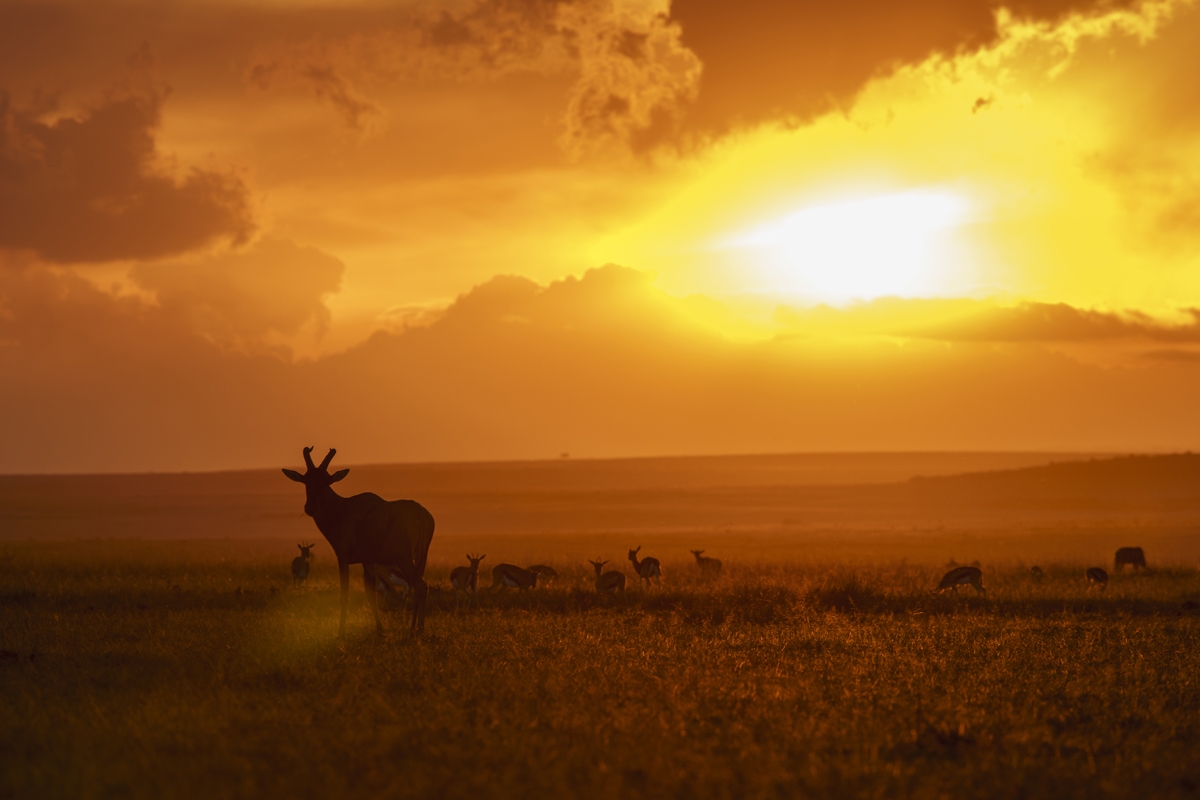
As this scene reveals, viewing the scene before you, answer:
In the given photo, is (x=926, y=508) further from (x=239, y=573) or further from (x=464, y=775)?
(x=464, y=775)

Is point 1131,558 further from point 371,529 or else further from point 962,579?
point 371,529

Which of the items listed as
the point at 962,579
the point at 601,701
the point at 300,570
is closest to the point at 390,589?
the point at 300,570

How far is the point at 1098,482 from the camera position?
119000 mm

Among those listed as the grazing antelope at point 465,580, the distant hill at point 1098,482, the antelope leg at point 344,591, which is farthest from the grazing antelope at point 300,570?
the distant hill at point 1098,482

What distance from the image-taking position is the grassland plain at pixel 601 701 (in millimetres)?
9359

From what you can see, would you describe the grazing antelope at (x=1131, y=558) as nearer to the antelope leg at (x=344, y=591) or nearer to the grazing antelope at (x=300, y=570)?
the grazing antelope at (x=300, y=570)

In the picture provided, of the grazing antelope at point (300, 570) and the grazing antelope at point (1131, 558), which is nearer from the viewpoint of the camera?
the grazing antelope at point (300, 570)

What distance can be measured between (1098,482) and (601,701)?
394ft

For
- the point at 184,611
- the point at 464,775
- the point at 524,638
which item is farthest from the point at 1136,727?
the point at 184,611

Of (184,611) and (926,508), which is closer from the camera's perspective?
(184,611)

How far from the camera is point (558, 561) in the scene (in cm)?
4319

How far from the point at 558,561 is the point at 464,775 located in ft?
112

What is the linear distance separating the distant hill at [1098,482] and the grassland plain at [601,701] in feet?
328

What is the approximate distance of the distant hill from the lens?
11400 cm
